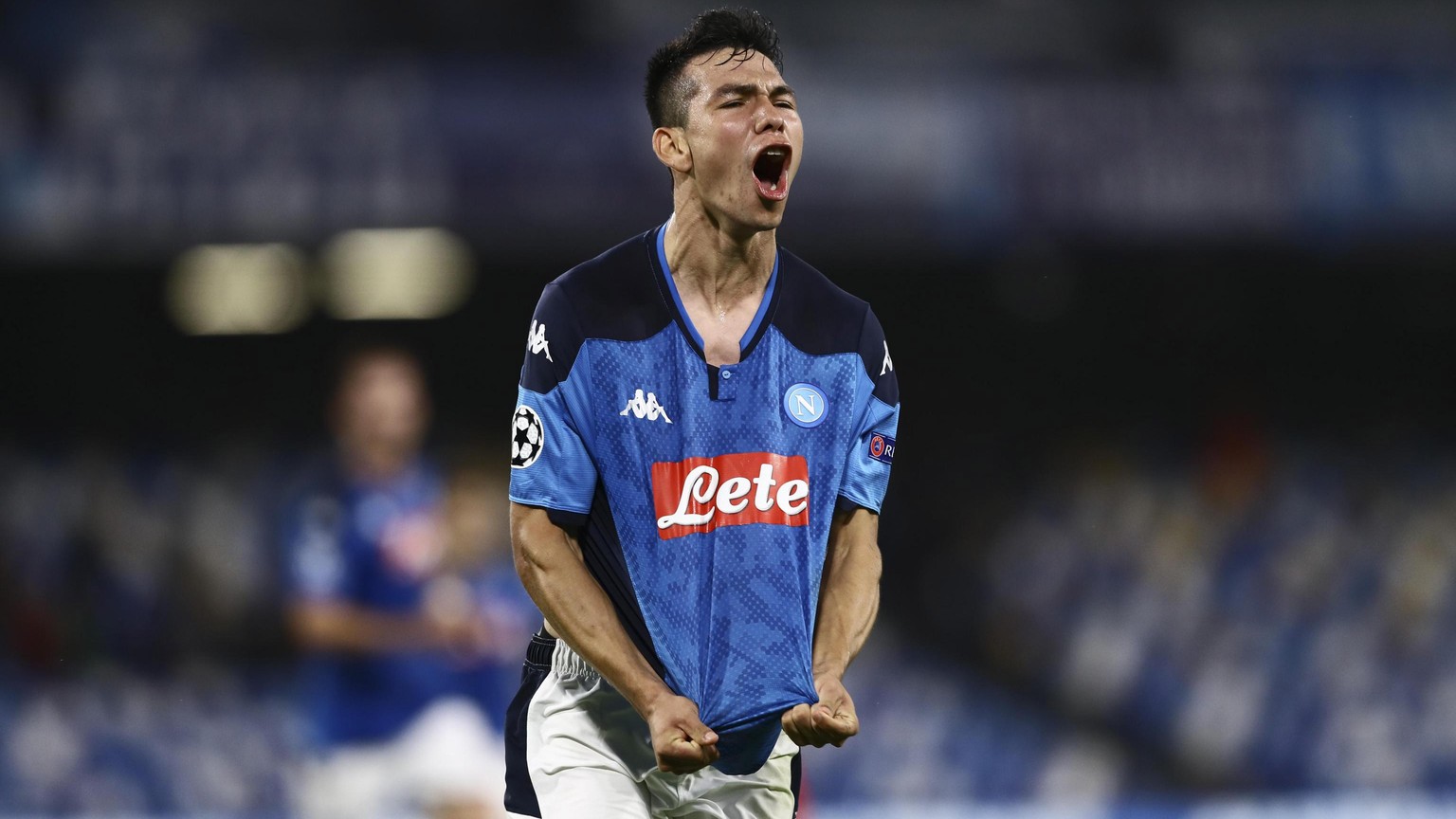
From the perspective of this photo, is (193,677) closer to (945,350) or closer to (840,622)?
(945,350)

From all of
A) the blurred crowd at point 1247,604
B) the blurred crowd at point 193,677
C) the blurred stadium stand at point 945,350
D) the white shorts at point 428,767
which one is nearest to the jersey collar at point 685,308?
the white shorts at point 428,767

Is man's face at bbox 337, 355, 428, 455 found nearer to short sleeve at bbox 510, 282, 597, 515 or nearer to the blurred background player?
the blurred background player

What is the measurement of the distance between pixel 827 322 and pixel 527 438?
0.60 meters

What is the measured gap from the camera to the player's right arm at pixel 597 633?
2752 mm

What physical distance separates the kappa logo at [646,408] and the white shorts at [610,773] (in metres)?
0.47

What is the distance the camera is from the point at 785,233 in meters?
11.1

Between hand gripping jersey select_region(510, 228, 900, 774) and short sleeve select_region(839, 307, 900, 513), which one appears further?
short sleeve select_region(839, 307, 900, 513)

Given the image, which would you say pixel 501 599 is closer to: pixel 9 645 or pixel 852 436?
pixel 852 436

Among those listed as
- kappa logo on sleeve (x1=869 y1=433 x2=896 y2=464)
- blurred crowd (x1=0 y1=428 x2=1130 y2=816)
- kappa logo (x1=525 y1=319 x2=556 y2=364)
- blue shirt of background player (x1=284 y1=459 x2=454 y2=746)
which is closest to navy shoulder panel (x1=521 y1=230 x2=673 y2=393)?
kappa logo (x1=525 y1=319 x2=556 y2=364)

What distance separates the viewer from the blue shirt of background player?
6.39 meters

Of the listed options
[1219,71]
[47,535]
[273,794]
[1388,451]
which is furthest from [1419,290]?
[47,535]

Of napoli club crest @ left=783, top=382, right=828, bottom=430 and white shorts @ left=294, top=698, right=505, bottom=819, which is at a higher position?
napoli club crest @ left=783, top=382, right=828, bottom=430

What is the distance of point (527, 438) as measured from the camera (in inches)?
117

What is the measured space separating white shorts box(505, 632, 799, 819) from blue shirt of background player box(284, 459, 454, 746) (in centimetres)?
336
